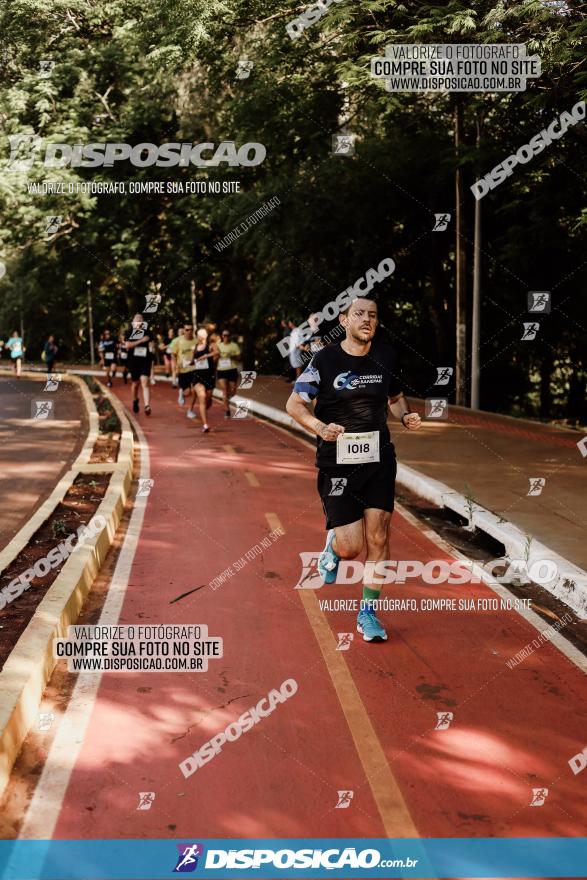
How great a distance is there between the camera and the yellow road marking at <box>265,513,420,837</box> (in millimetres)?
4301

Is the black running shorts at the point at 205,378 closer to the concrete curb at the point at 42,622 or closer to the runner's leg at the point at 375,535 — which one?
the concrete curb at the point at 42,622

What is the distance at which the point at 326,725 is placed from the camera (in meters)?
5.28

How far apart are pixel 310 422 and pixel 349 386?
1.26ft

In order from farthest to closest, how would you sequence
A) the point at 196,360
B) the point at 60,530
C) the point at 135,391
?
the point at 135,391, the point at 196,360, the point at 60,530

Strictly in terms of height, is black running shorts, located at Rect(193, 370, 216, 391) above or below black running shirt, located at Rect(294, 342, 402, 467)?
below

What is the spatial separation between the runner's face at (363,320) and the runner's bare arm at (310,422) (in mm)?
594

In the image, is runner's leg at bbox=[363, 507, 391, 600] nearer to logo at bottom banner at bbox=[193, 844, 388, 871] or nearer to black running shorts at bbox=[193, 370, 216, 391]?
logo at bottom banner at bbox=[193, 844, 388, 871]

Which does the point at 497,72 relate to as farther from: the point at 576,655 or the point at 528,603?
the point at 576,655

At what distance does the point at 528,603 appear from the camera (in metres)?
7.55

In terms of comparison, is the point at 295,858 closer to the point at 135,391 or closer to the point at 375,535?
the point at 375,535

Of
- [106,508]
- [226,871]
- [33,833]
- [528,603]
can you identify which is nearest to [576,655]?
[528,603]

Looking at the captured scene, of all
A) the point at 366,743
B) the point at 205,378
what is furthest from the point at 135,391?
the point at 366,743

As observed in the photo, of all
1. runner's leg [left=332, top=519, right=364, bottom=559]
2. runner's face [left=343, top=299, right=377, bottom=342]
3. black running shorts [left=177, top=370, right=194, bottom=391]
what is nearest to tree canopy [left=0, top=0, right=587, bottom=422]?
black running shorts [left=177, top=370, right=194, bottom=391]

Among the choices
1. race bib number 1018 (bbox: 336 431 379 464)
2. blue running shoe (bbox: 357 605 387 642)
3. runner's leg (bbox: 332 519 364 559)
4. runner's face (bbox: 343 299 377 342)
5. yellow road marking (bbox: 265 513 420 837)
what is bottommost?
yellow road marking (bbox: 265 513 420 837)
